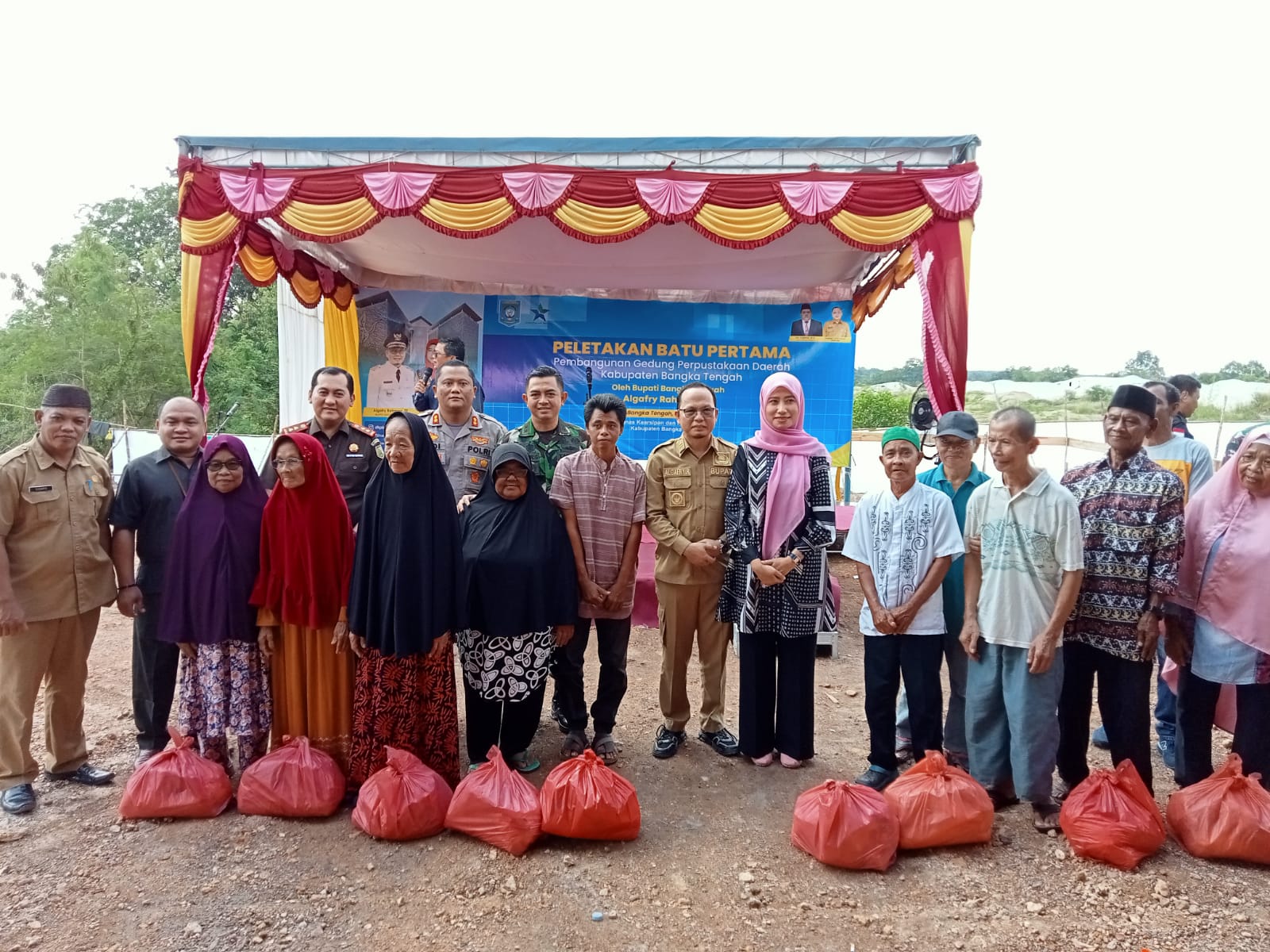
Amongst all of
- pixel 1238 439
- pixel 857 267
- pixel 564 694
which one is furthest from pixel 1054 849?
pixel 857 267

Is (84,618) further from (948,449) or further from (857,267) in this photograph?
(857,267)

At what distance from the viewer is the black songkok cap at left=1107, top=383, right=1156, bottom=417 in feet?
8.20

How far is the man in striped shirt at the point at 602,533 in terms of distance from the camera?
9.87 ft

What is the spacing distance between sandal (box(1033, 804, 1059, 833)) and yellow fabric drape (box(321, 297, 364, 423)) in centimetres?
621

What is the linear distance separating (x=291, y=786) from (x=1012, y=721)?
2530mm

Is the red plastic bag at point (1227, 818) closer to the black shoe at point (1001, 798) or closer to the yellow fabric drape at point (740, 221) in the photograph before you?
the black shoe at point (1001, 798)

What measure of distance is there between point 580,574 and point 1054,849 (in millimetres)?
1906

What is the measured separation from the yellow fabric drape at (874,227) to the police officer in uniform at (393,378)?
448 centimetres

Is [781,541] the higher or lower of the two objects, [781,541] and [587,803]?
the higher

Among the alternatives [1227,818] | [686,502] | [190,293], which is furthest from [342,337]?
[1227,818]

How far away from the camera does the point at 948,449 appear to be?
2.92 meters

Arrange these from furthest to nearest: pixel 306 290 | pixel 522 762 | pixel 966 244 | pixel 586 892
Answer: pixel 306 290 < pixel 966 244 < pixel 522 762 < pixel 586 892

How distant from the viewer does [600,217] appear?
4.38 metres

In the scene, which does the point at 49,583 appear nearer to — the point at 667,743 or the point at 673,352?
the point at 667,743
